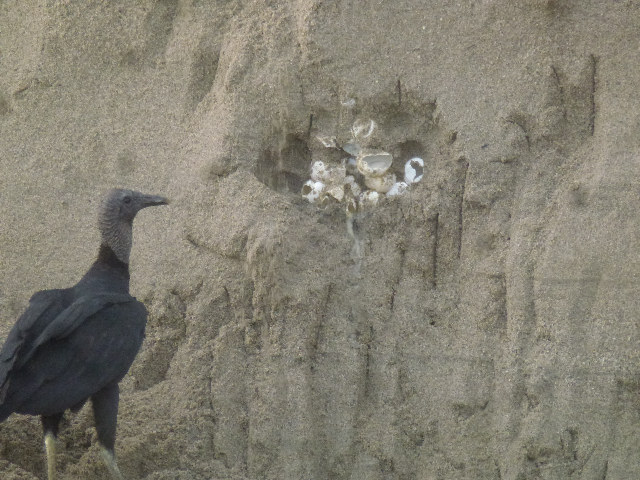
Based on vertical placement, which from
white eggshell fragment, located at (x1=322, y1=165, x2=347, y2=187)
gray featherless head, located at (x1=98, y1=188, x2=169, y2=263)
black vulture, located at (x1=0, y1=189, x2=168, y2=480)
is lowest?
black vulture, located at (x1=0, y1=189, x2=168, y2=480)

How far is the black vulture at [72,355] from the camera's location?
2939 millimetres

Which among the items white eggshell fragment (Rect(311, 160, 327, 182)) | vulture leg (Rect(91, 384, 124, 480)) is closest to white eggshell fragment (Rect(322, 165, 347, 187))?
white eggshell fragment (Rect(311, 160, 327, 182))

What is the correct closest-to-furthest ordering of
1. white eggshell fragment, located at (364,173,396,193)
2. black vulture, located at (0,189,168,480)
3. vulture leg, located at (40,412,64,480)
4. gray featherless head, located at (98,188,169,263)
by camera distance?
black vulture, located at (0,189,168,480)
vulture leg, located at (40,412,64,480)
gray featherless head, located at (98,188,169,263)
white eggshell fragment, located at (364,173,396,193)

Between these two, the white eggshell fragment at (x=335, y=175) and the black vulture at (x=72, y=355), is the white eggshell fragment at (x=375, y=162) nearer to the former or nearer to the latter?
the white eggshell fragment at (x=335, y=175)

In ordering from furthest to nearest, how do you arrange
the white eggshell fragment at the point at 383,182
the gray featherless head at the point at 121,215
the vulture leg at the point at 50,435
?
the white eggshell fragment at the point at 383,182 → the gray featherless head at the point at 121,215 → the vulture leg at the point at 50,435

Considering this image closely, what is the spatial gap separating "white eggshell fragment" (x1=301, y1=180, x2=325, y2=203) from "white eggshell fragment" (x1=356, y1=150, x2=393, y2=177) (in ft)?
0.83

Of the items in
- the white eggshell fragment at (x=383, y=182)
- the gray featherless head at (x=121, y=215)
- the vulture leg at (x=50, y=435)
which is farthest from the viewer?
the white eggshell fragment at (x=383, y=182)

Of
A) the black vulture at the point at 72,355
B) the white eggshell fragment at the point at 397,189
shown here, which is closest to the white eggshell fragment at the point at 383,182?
the white eggshell fragment at the point at 397,189

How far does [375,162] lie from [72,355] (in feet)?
5.69

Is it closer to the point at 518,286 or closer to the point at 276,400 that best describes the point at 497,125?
the point at 518,286

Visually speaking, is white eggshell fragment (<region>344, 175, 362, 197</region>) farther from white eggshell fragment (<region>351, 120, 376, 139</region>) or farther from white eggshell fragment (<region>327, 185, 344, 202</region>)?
white eggshell fragment (<region>351, 120, 376, 139</region>)

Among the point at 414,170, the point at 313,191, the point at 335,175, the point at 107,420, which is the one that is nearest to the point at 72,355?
the point at 107,420

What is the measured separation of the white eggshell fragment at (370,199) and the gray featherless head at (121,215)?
101 centimetres

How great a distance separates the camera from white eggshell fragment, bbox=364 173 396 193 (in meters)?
3.61
